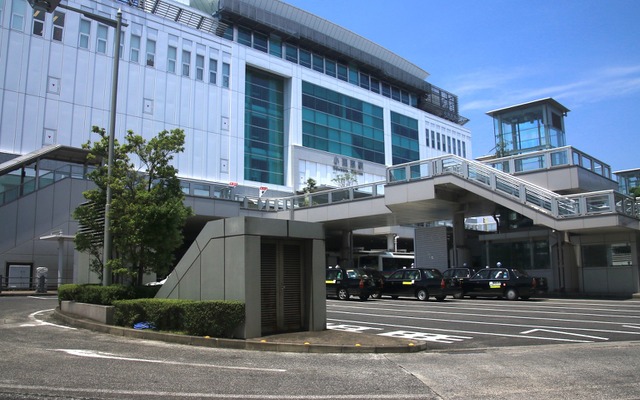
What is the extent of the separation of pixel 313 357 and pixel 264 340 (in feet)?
4.95

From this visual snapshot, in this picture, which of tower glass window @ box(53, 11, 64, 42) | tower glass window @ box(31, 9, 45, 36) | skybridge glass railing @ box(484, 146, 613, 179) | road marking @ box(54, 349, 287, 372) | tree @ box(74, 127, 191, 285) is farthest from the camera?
tower glass window @ box(53, 11, 64, 42)

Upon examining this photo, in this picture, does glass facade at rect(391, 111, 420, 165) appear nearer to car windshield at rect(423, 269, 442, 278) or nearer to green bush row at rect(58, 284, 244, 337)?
car windshield at rect(423, 269, 442, 278)

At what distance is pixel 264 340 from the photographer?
11023 mm

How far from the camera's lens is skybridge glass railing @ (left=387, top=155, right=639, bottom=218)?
83.2 ft

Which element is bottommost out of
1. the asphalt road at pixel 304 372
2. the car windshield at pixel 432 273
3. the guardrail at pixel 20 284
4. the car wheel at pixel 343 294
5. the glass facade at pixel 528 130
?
the asphalt road at pixel 304 372

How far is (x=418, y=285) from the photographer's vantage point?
25359 millimetres

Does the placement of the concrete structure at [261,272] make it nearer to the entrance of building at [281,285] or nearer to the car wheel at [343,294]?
the entrance of building at [281,285]

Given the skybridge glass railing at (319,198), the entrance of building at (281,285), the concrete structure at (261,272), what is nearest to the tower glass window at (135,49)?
the skybridge glass railing at (319,198)

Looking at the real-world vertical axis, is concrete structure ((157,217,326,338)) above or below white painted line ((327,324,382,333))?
above

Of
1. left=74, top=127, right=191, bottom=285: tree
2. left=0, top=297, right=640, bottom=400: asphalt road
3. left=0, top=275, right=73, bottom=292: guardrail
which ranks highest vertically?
left=74, top=127, right=191, bottom=285: tree

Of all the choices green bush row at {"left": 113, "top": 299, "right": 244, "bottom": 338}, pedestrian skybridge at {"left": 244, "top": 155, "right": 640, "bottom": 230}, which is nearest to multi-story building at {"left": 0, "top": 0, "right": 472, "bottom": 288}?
pedestrian skybridge at {"left": 244, "top": 155, "right": 640, "bottom": 230}

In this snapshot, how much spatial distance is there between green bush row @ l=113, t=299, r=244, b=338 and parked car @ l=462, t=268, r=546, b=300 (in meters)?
17.9

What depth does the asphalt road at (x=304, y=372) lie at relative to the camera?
22.5ft

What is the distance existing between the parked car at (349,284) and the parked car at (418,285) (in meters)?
1.34
